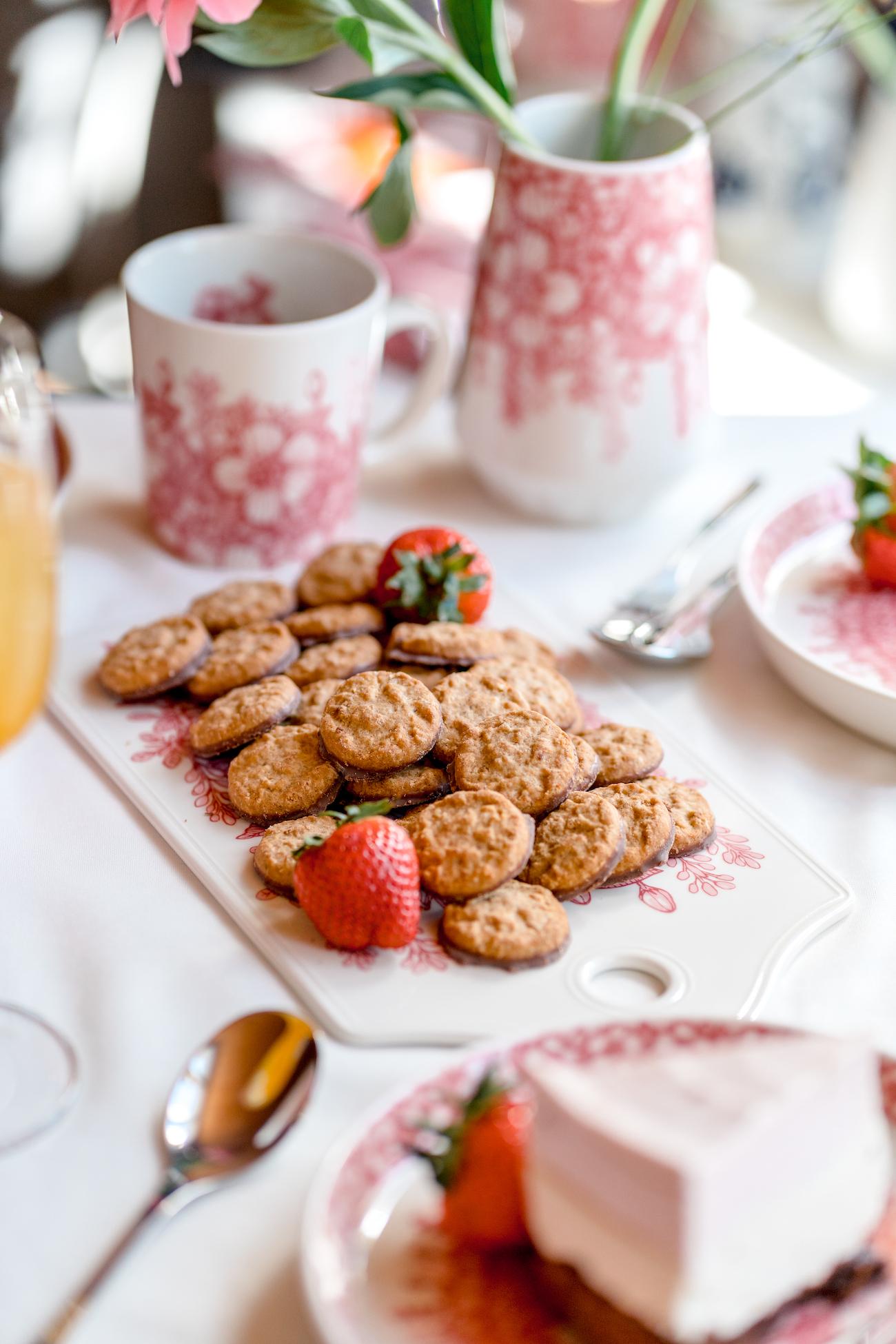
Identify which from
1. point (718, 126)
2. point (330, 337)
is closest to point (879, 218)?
point (718, 126)

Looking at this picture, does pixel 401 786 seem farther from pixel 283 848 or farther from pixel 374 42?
pixel 374 42

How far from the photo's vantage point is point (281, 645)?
0.93 meters

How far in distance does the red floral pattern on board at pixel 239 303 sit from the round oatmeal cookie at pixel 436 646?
395 mm

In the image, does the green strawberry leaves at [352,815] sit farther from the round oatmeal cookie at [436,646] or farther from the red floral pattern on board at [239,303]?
the red floral pattern on board at [239,303]

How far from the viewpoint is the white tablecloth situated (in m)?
0.58

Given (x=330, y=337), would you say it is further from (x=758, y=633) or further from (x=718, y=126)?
(x=718, y=126)

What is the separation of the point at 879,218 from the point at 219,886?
1156 millimetres

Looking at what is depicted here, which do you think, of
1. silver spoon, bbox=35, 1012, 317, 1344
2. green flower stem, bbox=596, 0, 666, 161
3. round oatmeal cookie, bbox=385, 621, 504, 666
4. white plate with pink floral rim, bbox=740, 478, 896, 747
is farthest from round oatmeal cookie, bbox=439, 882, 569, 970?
green flower stem, bbox=596, 0, 666, 161

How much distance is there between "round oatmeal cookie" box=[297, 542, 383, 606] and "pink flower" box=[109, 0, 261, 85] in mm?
376

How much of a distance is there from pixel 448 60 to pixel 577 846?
65 cm

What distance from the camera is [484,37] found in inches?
42.5

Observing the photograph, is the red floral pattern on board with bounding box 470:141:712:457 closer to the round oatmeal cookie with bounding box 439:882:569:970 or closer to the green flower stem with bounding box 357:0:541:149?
the green flower stem with bounding box 357:0:541:149

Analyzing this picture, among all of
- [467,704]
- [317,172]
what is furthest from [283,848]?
[317,172]

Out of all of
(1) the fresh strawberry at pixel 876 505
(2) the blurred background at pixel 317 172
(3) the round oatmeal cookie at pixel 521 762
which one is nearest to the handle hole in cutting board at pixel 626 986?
(3) the round oatmeal cookie at pixel 521 762
